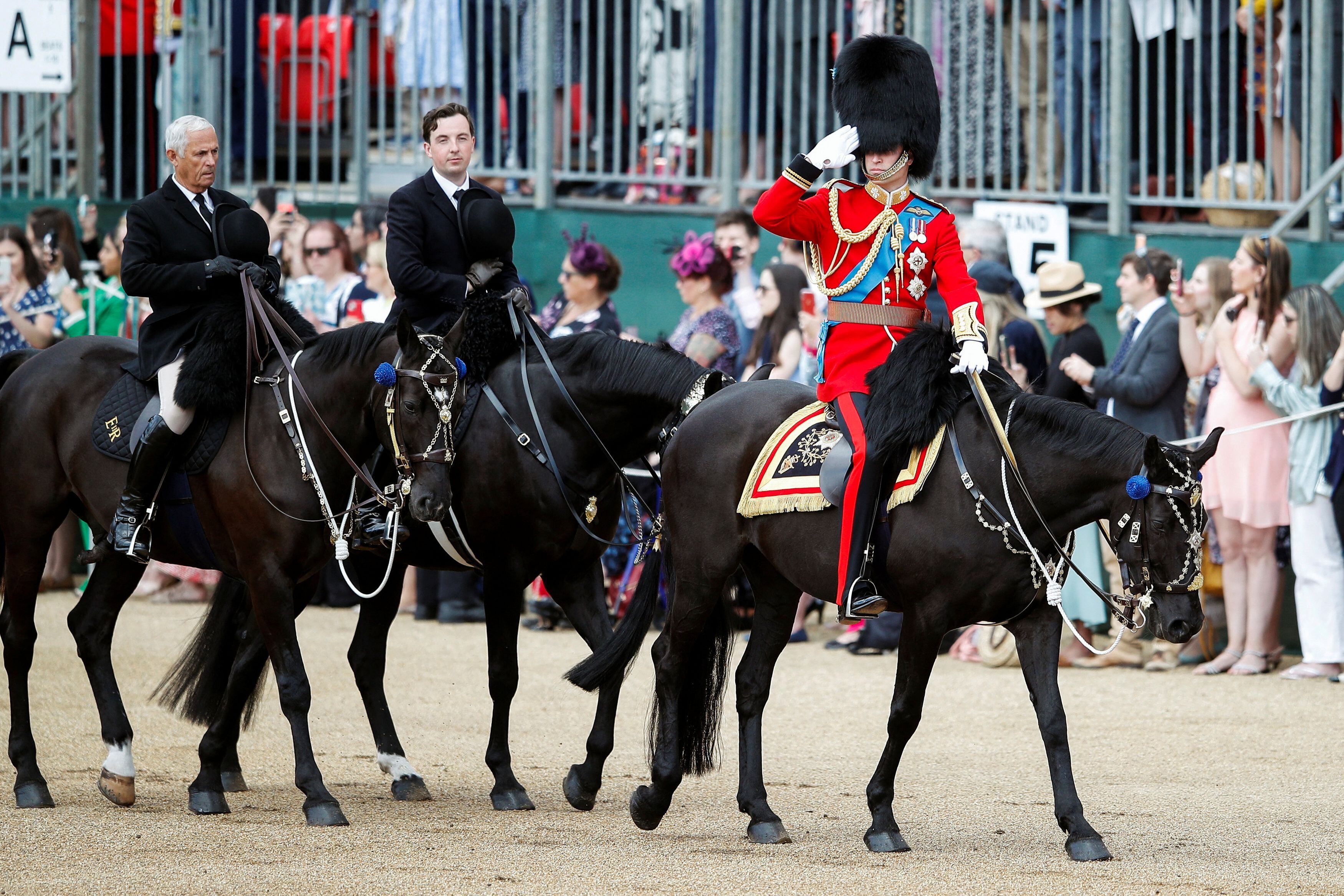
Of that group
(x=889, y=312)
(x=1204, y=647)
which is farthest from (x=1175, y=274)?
(x=889, y=312)

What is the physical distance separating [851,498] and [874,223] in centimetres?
93

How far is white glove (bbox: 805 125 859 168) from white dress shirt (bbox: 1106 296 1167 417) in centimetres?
423

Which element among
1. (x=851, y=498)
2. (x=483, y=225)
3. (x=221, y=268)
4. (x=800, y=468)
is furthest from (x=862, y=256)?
(x=221, y=268)

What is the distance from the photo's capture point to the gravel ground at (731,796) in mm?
5332

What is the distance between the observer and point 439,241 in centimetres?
714

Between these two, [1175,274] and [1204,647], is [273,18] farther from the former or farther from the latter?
[1204,647]

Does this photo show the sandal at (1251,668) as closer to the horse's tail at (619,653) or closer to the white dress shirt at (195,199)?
the horse's tail at (619,653)

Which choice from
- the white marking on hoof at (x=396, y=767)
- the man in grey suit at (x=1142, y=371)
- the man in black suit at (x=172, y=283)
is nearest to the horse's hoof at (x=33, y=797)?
the man in black suit at (x=172, y=283)

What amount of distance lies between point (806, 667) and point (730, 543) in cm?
380

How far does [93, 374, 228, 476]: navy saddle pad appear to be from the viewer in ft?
21.4

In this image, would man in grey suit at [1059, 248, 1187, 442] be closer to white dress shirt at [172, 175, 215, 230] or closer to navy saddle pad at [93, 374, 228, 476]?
white dress shirt at [172, 175, 215, 230]

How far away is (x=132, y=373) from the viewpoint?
22.6ft

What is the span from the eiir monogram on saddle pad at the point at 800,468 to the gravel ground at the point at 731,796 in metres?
1.11

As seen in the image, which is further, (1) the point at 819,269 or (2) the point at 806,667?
(2) the point at 806,667
